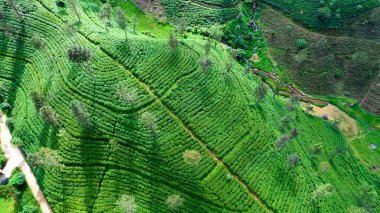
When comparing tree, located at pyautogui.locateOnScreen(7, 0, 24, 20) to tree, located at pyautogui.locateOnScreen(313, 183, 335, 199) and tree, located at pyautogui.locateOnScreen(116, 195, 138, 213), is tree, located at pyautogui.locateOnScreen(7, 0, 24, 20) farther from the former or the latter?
tree, located at pyautogui.locateOnScreen(313, 183, 335, 199)

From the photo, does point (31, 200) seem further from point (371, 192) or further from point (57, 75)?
point (371, 192)

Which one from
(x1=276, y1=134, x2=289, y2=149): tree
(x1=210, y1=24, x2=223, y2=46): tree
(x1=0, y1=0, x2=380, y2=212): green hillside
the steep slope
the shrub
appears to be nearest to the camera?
(x1=0, y1=0, x2=380, y2=212): green hillside

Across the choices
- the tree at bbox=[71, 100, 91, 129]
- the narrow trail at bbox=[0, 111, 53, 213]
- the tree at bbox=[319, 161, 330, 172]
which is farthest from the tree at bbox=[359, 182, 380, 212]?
the narrow trail at bbox=[0, 111, 53, 213]

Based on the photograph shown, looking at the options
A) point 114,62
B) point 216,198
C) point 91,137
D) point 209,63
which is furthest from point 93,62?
point 216,198

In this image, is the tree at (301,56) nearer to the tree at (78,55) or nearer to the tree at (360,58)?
the tree at (360,58)

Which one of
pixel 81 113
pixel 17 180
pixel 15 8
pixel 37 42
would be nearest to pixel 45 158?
pixel 17 180
